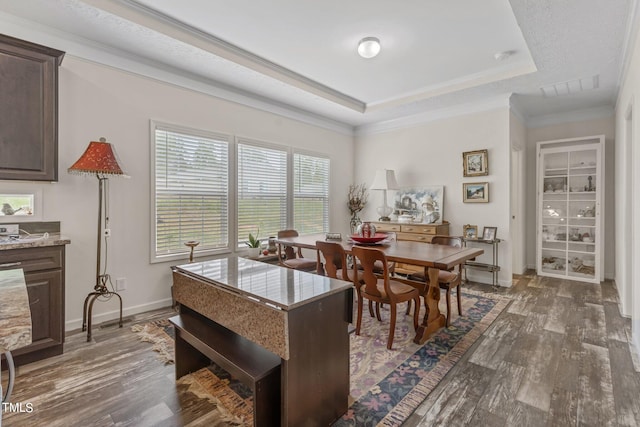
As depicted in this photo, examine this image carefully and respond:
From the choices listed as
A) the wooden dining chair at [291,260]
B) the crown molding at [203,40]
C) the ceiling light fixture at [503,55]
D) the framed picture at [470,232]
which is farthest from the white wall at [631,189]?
the crown molding at [203,40]

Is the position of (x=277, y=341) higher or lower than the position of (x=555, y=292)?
higher

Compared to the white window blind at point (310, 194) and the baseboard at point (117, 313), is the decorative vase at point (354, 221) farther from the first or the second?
the baseboard at point (117, 313)

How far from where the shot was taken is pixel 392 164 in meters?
5.84

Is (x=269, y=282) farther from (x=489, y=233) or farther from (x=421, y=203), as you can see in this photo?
(x=421, y=203)

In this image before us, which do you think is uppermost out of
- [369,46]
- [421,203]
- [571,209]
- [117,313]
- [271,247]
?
[369,46]

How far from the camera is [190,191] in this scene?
12.8ft

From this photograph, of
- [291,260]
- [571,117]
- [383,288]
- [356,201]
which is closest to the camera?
[383,288]

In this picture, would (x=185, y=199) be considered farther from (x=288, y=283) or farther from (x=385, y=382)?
(x=385, y=382)

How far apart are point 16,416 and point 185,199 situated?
2.44 metres

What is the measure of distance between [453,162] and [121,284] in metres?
4.92

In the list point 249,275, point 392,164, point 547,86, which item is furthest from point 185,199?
point 547,86

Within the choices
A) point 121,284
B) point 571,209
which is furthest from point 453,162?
point 121,284

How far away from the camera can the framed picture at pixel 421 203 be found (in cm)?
516

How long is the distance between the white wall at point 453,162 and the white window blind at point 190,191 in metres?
3.06
